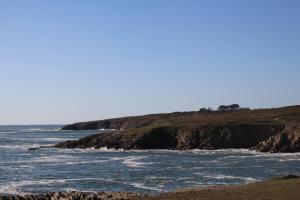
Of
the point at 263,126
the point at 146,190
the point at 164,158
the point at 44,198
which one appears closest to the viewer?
the point at 44,198

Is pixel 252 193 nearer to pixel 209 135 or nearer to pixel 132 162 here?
pixel 132 162

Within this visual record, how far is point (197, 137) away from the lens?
380 ft

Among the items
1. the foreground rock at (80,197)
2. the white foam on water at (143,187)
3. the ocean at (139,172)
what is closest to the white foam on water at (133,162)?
the ocean at (139,172)

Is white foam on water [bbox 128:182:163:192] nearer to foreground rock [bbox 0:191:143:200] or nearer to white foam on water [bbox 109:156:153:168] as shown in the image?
foreground rock [bbox 0:191:143:200]

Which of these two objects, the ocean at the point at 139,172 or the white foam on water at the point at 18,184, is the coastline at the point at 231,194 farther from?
the white foam on water at the point at 18,184

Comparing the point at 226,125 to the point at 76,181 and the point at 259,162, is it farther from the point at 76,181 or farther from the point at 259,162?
the point at 76,181

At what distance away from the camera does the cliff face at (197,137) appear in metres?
112

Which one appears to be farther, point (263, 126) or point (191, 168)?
point (263, 126)

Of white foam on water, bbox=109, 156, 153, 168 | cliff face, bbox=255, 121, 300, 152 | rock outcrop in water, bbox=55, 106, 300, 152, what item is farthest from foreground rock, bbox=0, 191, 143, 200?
rock outcrop in water, bbox=55, 106, 300, 152

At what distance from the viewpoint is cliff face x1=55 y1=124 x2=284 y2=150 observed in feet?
368

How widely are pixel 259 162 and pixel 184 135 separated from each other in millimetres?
39559

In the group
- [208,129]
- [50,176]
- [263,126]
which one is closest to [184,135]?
[208,129]

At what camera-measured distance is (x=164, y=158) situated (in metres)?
90.8

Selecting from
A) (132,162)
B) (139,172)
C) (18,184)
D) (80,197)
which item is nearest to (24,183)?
(18,184)
